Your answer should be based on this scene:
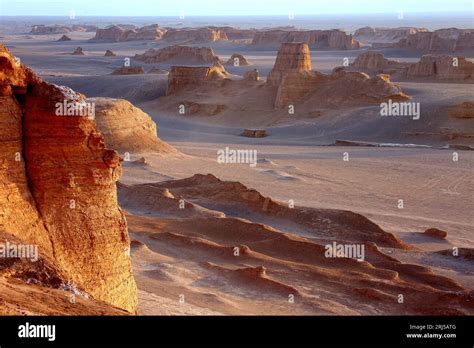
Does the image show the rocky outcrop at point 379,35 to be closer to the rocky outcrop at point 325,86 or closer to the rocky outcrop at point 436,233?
the rocky outcrop at point 325,86

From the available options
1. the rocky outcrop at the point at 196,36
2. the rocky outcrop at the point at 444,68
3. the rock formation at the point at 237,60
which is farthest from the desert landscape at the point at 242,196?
the rocky outcrop at the point at 196,36

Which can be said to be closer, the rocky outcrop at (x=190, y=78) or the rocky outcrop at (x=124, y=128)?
the rocky outcrop at (x=124, y=128)

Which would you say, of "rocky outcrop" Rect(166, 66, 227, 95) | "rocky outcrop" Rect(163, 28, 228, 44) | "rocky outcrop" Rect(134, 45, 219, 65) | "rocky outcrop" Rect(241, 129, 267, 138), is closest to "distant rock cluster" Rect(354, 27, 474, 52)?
"rocky outcrop" Rect(134, 45, 219, 65)

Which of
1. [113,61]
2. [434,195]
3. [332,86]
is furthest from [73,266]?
[113,61]

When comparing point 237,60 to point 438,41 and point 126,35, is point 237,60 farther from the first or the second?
point 126,35

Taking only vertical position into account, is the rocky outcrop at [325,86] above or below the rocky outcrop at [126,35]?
below

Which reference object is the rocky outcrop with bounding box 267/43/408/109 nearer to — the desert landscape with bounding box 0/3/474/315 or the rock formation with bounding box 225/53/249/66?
the desert landscape with bounding box 0/3/474/315

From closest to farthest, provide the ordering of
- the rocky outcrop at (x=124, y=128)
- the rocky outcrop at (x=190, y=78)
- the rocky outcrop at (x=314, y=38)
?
the rocky outcrop at (x=124, y=128) → the rocky outcrop at (x=190, y=78) → the rocky outcrop at (x=314, y=38)
